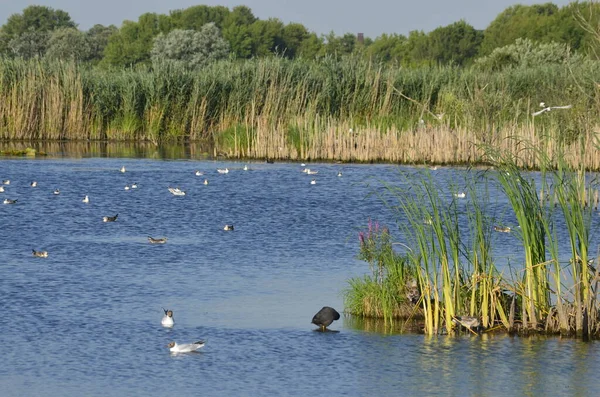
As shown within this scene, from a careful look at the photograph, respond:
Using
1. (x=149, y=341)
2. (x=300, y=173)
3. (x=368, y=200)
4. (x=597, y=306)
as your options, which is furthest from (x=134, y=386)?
(x=300, y=173)

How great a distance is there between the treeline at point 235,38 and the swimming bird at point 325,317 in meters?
62.0

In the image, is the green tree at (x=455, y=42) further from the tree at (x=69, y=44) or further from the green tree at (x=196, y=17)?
the tree at (x=69, y=44)

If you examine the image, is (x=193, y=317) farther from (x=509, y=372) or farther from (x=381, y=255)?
(x=509, y=372)

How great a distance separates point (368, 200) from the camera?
872 inches

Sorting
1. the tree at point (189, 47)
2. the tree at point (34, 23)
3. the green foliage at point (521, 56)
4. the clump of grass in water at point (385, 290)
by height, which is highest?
the tree at point (34, 23)

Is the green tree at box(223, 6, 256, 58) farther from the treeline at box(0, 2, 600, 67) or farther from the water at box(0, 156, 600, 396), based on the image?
the water at box(0, 156, 600, 396)

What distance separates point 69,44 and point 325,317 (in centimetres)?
8720

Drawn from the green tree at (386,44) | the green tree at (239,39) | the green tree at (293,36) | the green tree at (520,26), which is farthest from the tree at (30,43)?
the green tree at (520,26)

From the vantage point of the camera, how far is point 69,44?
94.8 meters

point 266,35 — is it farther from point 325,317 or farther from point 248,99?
point 325,317

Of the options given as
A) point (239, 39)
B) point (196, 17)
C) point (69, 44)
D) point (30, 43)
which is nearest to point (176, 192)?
point (239, 39)

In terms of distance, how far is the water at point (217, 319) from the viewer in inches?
360

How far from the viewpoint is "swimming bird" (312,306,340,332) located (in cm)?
1073

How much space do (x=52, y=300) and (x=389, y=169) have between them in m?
16.0
